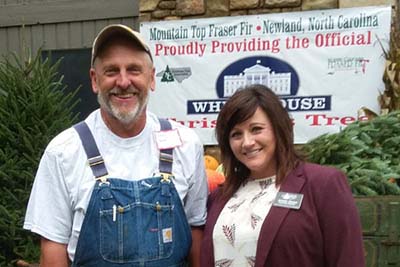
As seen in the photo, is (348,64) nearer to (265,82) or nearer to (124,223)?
(265,82)

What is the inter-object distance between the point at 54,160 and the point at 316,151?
1.73 m

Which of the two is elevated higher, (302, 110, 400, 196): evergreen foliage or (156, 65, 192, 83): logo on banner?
(156, 65, 192, 83): logo on banner

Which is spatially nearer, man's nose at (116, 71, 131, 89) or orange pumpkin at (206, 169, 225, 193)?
man's nose at (116, 71, 131, 89)

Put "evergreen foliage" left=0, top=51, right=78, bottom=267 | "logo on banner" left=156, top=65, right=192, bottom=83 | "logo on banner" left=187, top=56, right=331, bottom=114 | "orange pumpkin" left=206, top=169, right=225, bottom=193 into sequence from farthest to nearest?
"logo on banner" left=156, top=65, right=192, bottom=83 < "logo on banner" left=187, top=56, right=331, bottom=114 < "evergreen foliage" left=0, top=51, right=78, bottom=267 < "orange pumpkin" left=206, top=169, right=225, bottom=193

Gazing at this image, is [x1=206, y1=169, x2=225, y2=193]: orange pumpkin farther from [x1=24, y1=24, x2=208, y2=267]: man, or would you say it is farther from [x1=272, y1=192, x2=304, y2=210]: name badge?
[x1=272, y1=192, x2=304, y2=210]: name badge

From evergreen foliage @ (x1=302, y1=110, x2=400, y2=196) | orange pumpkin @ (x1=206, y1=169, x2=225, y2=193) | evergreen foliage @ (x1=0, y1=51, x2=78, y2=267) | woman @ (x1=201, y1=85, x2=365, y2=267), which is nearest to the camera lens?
woman @ (x1=201, y1=85, x2=365, y2=267)

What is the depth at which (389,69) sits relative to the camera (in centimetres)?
488

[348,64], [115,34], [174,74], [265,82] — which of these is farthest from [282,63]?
[115,34]

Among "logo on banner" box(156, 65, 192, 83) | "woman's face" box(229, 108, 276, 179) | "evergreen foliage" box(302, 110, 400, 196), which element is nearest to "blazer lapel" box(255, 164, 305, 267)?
"woman's face" box(229, 108, 276, 179)

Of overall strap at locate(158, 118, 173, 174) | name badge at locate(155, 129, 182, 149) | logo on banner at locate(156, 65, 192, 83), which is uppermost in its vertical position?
logo on banner at locate(156, 65, 192, 83)

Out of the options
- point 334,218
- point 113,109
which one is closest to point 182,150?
point 113,109

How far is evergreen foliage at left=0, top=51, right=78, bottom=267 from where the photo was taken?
420 cm

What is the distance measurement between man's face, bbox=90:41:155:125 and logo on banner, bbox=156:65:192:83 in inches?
134

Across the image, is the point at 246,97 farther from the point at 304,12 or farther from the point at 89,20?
the point at 89,20
